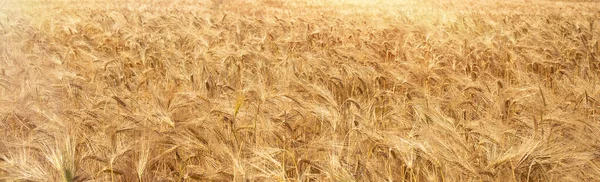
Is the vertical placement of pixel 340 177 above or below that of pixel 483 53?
above

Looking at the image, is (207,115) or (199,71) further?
(199,71)

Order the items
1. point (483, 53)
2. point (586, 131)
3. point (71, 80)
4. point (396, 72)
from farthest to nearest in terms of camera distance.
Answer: point (483, 53) < point (396, 72) < point (71, 80) < point (586, 131)

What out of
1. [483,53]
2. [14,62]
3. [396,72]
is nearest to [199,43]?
[14,62]

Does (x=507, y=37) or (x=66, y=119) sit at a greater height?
(x=66, y=119)

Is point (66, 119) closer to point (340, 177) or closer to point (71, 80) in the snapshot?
point (71, 80)

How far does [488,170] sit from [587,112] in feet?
3.52

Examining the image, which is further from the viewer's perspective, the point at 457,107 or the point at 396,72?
the point at 396,72

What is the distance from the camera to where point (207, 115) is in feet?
5.82

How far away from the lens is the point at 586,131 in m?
1.70

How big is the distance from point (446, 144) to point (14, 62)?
262 cm

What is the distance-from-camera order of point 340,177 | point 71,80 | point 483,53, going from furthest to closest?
point 483,53, point 71,80, point 340,177

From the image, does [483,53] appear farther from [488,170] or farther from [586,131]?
[488,170]

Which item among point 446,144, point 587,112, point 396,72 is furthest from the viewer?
point 396,72

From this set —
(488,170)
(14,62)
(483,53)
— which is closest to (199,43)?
(14,62)
